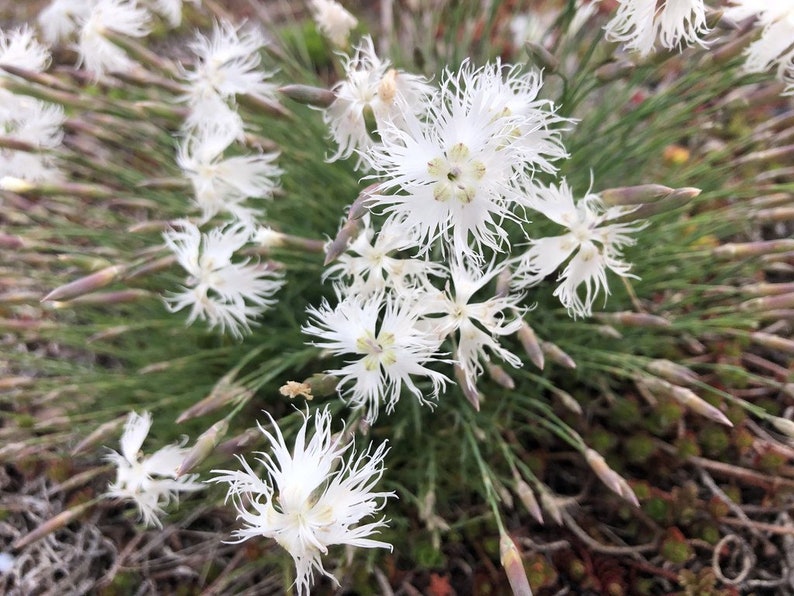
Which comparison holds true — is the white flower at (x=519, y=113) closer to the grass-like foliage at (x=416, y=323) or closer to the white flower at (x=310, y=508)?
the grass-like foliage at (x=416, y=323)

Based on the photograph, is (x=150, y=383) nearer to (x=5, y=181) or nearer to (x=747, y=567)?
(x=5, y=181)

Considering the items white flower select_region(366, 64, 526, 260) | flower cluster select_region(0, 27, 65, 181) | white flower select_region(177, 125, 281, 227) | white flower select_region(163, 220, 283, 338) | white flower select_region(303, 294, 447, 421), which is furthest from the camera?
flower cluster select_region(0, 27, 65, 181)

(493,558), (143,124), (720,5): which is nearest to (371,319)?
(493,558)

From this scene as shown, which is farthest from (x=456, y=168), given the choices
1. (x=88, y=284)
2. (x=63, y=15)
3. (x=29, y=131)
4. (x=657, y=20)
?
(x=63, y=15)

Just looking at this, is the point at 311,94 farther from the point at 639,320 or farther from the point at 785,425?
the point at 785,425

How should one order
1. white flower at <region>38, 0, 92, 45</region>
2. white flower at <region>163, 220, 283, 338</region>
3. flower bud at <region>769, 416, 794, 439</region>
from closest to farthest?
1. flower bud at <region>769, 416, 794, 439</region>
2. white flower at <region>163, 220, 283, 338</region>
3. white flower at <region>38, 0, 92, 45</region>

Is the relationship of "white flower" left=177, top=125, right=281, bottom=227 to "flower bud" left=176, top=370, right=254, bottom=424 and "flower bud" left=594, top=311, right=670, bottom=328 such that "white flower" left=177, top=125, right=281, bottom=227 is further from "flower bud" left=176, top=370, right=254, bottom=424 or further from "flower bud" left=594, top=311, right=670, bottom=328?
"flower bud" left=594, top=311, right=670, bottom=328

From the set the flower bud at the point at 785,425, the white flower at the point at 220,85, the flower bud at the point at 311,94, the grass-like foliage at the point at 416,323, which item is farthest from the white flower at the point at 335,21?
the flower bud at the point at 785,425

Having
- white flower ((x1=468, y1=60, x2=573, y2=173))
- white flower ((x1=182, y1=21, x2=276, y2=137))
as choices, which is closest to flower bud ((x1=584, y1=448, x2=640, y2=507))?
white flower ((x1=468, y1=60, x2=573, y2=173))
